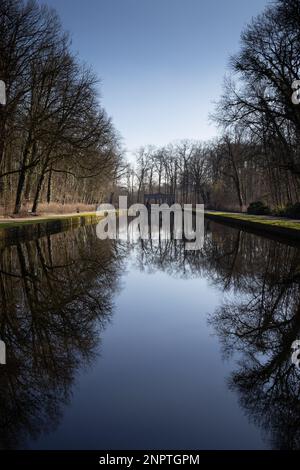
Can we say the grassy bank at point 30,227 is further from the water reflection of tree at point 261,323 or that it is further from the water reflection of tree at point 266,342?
the water reflection of tree at point 266,342

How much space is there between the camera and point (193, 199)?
285 feet

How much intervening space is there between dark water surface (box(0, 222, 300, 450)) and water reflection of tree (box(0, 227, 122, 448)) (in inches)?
0.6

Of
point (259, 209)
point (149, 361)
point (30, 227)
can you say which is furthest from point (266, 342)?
point (259, 209)

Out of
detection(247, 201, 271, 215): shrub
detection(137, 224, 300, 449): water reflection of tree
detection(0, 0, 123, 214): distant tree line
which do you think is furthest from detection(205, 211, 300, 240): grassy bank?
detection(0, 0, 123, 214): distant tree line

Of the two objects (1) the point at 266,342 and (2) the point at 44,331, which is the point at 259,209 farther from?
(2) the point at 44,331

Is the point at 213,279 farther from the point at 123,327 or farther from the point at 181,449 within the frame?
the point at 181,449

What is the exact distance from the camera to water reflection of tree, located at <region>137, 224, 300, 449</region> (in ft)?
9.34

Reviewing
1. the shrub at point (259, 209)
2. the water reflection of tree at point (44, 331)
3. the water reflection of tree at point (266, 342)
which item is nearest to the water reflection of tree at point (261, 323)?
the water reflection of tree at point (266, 342)

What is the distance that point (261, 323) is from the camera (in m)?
4.93

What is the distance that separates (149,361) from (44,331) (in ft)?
5.12

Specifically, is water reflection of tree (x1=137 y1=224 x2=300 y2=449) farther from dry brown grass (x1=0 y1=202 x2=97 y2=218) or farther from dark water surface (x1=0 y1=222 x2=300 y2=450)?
dry brown grass (x1=0 y1=202 x2=97 y2=218)
